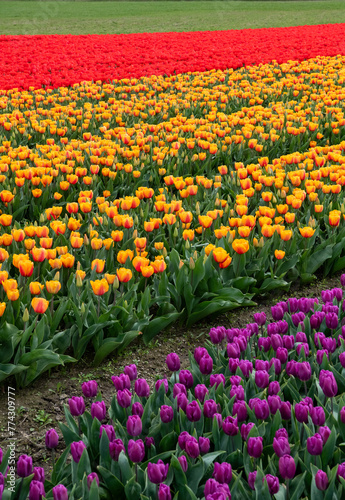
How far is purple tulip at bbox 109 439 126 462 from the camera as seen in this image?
6.76ft

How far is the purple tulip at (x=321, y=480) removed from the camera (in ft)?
6.02

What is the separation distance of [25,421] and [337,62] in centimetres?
1325

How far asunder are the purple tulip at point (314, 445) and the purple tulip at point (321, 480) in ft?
→ 0.37

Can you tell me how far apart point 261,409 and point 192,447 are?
1.13 ft

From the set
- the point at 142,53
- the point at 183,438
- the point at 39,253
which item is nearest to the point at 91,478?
the point at 183,438

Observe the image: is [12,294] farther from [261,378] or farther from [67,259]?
[261,378]

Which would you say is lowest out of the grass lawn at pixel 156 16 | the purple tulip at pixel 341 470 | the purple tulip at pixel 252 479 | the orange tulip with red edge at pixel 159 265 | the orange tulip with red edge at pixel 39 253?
the purple tulip at pixel 252 479

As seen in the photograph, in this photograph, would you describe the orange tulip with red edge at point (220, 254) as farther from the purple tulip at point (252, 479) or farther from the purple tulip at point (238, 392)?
the purple tulip at point (252, 479)

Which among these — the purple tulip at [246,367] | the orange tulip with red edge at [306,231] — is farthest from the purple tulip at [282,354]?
the orange tulip with red edge at [306,231]

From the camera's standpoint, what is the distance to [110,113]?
8.60 metres

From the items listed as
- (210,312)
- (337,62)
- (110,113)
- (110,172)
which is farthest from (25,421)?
(337,62)

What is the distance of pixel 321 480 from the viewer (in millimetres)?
1836

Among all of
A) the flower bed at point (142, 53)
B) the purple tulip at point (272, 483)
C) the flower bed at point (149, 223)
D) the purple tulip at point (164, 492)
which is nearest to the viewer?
the purple tulip at point (164, 492)

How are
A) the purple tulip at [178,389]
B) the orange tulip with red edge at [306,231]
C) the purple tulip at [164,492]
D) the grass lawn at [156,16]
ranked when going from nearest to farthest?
the purple tulip at [164,492]
the purple tulip at [178,389]
the orange tulip with red edge at [306,231]
the grass lawn at [156,16]
